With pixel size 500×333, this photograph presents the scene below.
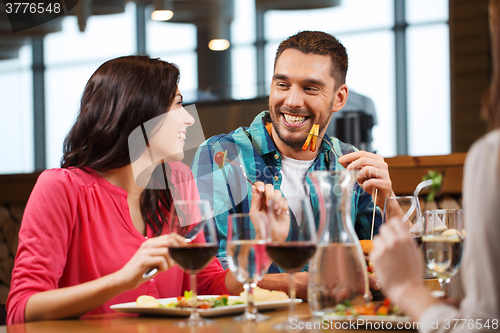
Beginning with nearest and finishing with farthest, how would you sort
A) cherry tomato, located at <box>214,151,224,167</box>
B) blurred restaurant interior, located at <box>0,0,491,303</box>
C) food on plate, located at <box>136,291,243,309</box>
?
food on plate, located at <box>136,291,243,309</box> < cherry tomato, located at <box>214,151,224,167</box> < blurred restaurant interior, located at <box>0,0,491,303</box>

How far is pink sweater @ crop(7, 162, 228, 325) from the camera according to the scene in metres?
1.27

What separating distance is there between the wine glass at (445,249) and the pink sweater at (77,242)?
1.93 ft

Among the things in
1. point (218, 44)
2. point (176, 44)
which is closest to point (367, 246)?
point (218, 44)

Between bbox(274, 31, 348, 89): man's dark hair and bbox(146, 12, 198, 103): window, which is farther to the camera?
bbox(146, 12, 198, 103): window

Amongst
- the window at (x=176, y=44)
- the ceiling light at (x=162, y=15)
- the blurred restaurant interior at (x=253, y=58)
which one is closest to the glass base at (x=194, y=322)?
the blurred restaurant interior at (x=253, y=58)

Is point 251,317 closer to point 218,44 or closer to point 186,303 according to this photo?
point 186,303

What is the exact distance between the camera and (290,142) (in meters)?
2.32

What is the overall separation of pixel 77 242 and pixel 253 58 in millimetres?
5013

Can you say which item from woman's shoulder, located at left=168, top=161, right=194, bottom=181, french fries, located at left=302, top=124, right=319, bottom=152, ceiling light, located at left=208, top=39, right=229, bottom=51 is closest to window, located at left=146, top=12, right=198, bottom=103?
ceiling light, located at left=208, top=39, right=229, bottom=51

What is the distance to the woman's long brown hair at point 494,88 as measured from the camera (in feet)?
2.19

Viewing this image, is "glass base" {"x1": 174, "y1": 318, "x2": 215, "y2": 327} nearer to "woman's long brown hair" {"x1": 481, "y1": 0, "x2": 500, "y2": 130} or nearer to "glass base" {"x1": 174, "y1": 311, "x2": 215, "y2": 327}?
"glass base" {"x1": 174, "y1": 311, "x2": 215, "y2": 327}

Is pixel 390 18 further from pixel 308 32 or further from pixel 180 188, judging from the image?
pixel 180 188

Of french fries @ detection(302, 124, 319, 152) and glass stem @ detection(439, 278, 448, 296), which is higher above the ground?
french fries @ detection(302, 124, 319, 152)

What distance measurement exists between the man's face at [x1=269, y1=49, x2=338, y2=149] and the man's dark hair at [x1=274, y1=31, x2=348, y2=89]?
0.09 feet
